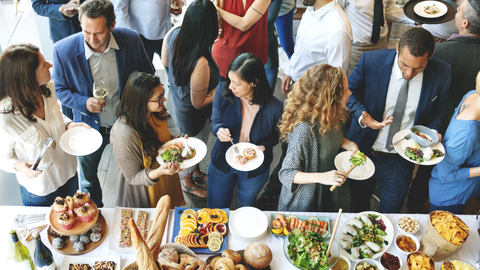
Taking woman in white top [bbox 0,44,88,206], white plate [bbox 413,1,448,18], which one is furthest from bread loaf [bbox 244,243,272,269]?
white plate [bbox 413,1,448,18]

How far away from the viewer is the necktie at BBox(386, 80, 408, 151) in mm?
2721

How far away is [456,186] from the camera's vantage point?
2.66 meters

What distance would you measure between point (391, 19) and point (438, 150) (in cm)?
258

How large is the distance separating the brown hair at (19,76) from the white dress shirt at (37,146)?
Result: 0.05 metres

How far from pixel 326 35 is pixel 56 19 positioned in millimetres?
2792

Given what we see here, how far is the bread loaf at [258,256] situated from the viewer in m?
2.04

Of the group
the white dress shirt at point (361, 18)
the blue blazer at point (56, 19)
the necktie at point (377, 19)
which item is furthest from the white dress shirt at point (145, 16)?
the necktie at point (377, 19)

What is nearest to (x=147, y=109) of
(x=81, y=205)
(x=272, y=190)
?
(x=81, y=205)

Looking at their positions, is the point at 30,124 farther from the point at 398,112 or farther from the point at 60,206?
the point at 398,112

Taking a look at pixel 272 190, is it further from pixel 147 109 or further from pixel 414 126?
pixel 147 109

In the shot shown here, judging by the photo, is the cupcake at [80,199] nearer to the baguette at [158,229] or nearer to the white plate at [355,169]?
the baguette at [158,229]

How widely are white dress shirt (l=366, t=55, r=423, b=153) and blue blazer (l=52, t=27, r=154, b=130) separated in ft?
6.03

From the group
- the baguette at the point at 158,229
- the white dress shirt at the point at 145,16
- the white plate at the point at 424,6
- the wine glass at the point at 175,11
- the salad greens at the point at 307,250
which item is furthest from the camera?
the white plate at the point at 424,6

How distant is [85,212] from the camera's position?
2.06 meters
